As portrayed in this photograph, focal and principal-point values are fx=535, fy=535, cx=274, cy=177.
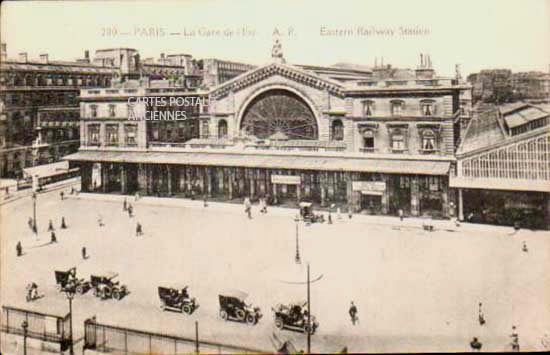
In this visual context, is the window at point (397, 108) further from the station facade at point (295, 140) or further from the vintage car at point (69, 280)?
the vintage car at point (69, 280)

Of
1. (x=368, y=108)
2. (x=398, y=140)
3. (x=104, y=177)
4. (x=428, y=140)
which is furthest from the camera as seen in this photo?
(x=104, y=177)

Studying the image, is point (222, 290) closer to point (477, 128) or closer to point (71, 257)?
point (71, 257)

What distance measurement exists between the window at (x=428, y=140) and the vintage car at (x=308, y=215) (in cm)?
559

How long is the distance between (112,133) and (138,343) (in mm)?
16324

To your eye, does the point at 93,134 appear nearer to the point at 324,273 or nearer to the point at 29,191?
the point at 29,191

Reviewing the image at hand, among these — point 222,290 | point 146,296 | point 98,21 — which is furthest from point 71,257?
point 98,21

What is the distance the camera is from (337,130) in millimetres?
26797

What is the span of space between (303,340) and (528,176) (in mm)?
11319

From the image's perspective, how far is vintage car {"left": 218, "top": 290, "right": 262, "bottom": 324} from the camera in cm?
1534

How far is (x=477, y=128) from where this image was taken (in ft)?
79.5

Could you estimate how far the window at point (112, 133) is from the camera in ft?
93.7

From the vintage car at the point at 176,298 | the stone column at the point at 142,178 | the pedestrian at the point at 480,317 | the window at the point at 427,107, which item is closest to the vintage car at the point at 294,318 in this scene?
the vintage car at the point at 176,298

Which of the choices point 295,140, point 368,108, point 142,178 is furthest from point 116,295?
point 368,108

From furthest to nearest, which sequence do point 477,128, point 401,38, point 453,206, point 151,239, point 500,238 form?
point 477,128, point 453,206, point 151,239, point 500,238, point 401,38
